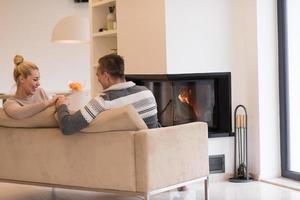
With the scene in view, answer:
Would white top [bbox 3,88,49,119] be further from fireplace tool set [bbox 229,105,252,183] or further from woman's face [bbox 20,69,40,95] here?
fireplace tool set [bbox 229,105,252,183]

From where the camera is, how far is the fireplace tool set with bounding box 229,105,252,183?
16.6 ft

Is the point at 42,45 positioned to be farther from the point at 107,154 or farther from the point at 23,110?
the point at 107,154

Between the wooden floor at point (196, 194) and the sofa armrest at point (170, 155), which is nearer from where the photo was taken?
the sofa armrest at point (170, 155)

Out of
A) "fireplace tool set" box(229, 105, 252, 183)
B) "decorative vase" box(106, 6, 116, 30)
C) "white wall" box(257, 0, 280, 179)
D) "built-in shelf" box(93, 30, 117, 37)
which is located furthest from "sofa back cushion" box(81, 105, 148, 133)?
"decorative vase" box(106, 6, 116, 30)

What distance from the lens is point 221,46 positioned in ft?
16.6

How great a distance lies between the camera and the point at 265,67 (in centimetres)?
505

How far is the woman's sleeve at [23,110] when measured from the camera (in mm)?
3869

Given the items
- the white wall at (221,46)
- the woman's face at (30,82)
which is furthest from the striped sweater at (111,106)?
the white wall at (221,46)

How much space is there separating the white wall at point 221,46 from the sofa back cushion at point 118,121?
1304mm

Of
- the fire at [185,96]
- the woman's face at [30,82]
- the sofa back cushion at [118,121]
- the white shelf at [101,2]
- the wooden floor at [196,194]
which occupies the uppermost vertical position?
the white shelf at [101,2]

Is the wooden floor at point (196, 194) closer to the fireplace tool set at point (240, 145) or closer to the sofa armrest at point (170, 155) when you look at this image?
the fireplace tool set at point (240, 145)

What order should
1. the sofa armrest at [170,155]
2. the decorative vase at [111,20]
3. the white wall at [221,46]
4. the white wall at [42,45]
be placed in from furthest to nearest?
the white wall at [42,45] → the decorative vase at [111,20] → the white wall at [221,46] → the sofa armrest at [170,155]

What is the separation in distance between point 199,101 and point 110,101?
1671 mm

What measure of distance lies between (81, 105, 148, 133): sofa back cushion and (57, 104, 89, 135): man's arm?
6cm
